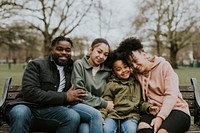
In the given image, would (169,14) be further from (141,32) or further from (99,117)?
(99,117)

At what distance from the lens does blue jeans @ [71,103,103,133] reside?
3640 millimetres

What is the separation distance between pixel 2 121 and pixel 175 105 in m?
2.32

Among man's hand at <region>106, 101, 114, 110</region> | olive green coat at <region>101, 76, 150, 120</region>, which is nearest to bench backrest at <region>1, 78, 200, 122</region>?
olive green coat at <region>101, 76, 150, 120</region>

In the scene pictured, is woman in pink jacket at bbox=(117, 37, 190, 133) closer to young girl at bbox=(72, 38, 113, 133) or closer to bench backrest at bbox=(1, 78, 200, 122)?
young girl at bbox=(72, 38, 113, 133)

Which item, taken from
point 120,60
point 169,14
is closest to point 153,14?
point 169,14

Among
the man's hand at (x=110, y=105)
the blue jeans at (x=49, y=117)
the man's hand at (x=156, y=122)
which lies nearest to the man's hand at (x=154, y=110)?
the man's hand at (x=156, y=122)

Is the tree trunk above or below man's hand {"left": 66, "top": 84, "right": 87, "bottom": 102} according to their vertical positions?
below

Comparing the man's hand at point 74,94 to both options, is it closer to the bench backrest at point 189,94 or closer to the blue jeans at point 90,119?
the blue jeans at point 90,119

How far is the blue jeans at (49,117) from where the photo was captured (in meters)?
3.59

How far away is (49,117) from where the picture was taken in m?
3.79

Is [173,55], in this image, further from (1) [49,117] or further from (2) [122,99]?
(1) [49,117]

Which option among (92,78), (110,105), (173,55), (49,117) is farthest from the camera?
(173,55)

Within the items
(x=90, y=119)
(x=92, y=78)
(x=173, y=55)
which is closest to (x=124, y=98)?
(x=92, y=78)

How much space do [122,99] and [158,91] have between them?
45cm
